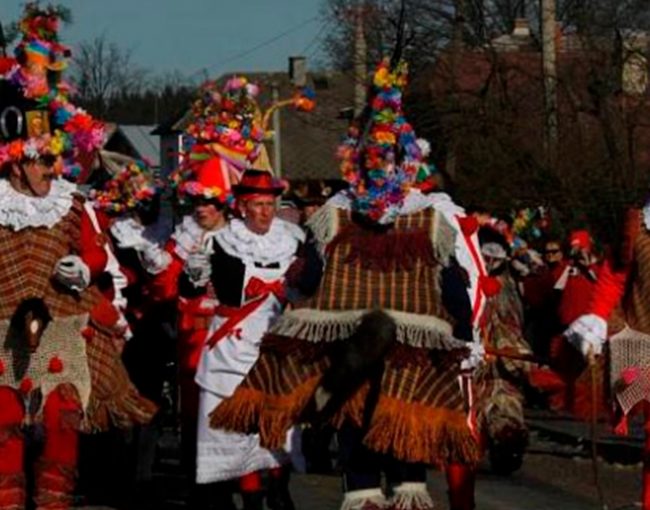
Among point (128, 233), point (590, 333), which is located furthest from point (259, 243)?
point (128, 233)

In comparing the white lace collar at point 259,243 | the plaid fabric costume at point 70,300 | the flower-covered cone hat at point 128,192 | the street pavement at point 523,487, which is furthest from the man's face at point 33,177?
the flower-covered cone hat at point 128,192

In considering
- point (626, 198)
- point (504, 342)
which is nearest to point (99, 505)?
point (504, 342)

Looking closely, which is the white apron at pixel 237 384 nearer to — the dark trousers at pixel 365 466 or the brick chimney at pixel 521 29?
the dark trousers at pixel 365 466

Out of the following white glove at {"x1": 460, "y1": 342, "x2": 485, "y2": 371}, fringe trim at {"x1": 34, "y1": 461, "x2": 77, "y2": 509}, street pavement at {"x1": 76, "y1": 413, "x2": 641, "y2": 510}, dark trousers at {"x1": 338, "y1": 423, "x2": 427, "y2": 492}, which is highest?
white glove at {"x1": 460, "y1": 342, "x2": 485, "y2": 371}

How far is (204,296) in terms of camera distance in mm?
11242

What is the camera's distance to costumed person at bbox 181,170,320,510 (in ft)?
34.4

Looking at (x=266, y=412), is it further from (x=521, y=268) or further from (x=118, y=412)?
(x=521, y=268)

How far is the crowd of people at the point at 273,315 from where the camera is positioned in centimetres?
848

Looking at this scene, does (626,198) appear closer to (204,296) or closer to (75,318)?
(204,296)

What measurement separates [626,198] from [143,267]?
43.6 feet

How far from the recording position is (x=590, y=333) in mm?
8961

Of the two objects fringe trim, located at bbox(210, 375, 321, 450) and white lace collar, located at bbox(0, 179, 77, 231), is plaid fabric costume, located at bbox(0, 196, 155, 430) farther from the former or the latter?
fringe trim, located at bbox(210, 375, 321, 450)

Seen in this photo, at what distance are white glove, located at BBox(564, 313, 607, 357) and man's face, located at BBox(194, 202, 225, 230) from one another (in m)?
3.25

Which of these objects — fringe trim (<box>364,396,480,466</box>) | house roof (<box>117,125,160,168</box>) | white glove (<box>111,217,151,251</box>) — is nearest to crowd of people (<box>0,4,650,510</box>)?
fringe trim (<box>364,396,480,466</box>)
